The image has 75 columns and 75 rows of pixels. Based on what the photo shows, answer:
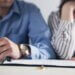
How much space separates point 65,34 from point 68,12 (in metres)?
0.20

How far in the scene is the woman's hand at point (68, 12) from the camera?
4.14 ft

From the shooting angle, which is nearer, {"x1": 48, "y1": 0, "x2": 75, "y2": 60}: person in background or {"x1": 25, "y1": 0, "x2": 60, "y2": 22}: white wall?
{"x1": 48, "y1": 0, "x2": 75, "y2": 60}: person in background

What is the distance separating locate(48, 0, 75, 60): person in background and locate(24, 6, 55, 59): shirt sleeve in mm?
37

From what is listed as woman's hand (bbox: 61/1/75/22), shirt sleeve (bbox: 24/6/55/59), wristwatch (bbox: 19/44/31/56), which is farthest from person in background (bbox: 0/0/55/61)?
wristwatch (bbox: 19/44/31/56)

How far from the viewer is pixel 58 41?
1130mm

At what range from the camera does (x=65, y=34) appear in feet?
3.68

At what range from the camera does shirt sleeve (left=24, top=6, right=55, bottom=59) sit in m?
1.10

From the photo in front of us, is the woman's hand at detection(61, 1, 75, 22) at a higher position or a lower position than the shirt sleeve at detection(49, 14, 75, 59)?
higher

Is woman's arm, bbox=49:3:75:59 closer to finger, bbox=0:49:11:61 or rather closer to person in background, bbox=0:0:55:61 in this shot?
person in background, bbox=0:0:55:61

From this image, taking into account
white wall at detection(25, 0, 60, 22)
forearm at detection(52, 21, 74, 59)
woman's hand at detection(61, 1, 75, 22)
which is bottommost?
forearm at detection(52, 21, 74, 59)

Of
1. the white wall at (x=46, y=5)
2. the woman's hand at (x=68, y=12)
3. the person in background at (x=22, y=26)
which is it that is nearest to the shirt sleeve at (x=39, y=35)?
the person in background at (x=22, y=26)

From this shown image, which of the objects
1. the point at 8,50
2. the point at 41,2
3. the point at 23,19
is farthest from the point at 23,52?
the point at 41,2

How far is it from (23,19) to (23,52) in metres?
0.39

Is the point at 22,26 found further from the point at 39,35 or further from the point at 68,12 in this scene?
the point at 68,12
